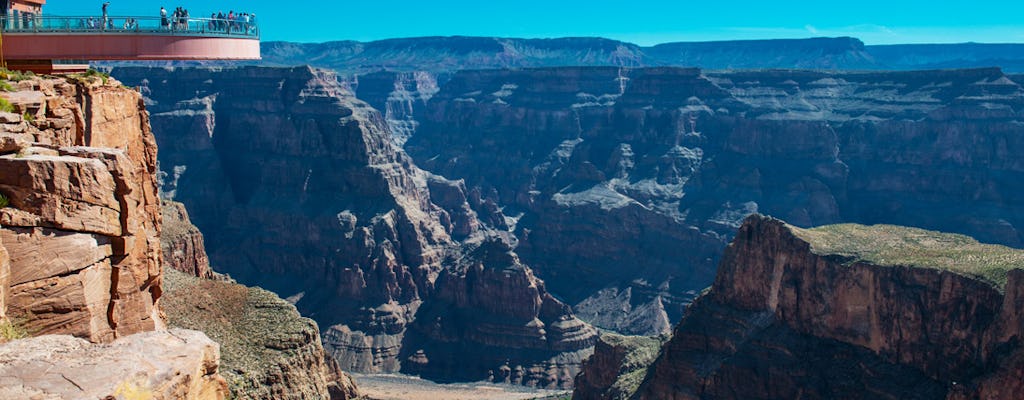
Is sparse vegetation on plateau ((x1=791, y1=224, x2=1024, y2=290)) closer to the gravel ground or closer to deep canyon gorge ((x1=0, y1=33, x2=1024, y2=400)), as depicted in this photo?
deep canyon gorge ((x1=0, y1=33, x2=1024, y2=400))

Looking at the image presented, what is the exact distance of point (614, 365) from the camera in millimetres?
106125

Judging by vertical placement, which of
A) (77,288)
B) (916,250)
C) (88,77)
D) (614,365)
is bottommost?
(614,365)

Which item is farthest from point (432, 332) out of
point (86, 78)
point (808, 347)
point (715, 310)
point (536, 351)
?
point (86, 78)

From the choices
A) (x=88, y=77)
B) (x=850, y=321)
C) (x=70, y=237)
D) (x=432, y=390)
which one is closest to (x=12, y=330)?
(x=70, y=237)

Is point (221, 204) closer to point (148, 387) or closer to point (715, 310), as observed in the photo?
point (715, 310)

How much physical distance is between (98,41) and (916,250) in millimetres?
64501

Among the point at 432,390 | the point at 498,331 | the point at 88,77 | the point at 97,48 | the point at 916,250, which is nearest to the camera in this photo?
the point at 88,77

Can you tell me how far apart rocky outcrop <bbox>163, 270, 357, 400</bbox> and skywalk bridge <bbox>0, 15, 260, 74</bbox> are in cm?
1824

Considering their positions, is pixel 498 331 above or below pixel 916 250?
below

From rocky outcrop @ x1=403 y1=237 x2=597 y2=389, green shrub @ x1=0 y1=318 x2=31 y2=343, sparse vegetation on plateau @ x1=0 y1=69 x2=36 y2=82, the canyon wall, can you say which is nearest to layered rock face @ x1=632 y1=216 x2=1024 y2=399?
rocky outcrop @ x1=403 y1=237 x2=597 y2=389

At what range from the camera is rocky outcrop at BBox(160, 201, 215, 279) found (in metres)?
97.6

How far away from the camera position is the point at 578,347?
153250 mm

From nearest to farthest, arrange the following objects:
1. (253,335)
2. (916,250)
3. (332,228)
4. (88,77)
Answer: (88,77), (253,335), (916,250), (332,228)

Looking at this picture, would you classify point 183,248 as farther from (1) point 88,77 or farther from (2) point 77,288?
(2) point 77,288
